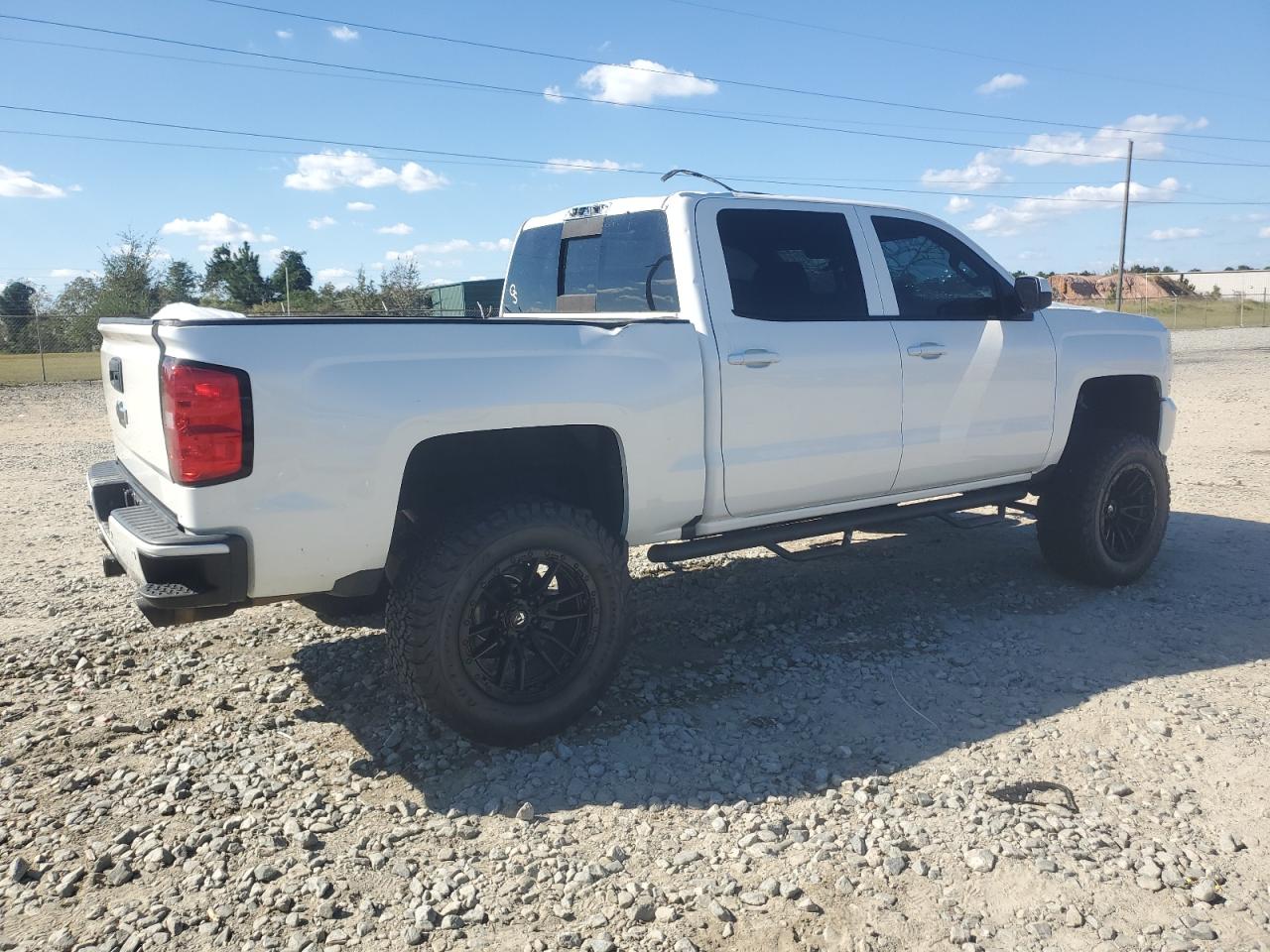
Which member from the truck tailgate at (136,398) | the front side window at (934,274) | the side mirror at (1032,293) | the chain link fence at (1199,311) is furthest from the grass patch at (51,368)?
the chain link fence at (1199,311)

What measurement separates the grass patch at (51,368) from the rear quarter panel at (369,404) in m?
22.2

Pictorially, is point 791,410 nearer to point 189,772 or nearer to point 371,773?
point 371,773

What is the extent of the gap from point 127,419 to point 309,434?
1.11 metres

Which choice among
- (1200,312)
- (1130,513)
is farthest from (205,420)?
(1200,312)

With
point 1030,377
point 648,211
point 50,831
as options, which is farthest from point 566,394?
point 1030,377

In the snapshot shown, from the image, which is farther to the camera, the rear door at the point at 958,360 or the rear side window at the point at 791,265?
the rear door at the point at 958,360

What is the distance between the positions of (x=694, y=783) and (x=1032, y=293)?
Result: 10.3 feet

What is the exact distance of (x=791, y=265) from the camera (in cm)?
437

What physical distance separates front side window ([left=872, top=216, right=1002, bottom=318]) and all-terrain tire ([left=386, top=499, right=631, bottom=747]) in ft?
7.05

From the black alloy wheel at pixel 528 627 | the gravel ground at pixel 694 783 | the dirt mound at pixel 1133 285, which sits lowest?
the gravel ground at pixel 694 783

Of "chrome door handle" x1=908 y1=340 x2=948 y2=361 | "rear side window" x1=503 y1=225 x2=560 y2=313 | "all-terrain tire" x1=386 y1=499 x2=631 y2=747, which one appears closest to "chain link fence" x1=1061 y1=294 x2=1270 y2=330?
"chrome door handle" x1=908 y1=340 x2=948 y2=361

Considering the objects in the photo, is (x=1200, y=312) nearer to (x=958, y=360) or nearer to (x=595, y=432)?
(x=958, y=360)

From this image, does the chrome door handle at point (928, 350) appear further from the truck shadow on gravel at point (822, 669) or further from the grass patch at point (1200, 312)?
the grass patch at point (1200, 312)

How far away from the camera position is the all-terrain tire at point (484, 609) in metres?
3.33
